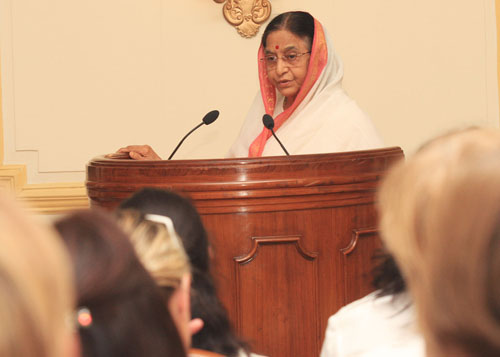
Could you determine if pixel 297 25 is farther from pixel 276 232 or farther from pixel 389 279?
pixel 389 279

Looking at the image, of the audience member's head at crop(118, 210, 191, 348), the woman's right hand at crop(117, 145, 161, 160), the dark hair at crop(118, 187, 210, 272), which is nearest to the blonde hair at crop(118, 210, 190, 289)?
the audience member's head at crop(118, 210, 191, 348)

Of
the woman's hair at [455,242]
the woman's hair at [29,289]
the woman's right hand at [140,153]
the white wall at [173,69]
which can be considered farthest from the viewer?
the white wall at [173,69]

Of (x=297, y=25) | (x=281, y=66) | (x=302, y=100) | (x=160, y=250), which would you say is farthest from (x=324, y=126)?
(x=160, y=250)

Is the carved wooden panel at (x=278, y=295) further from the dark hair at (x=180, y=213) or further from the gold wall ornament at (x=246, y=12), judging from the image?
the gold wall ornament at (x=246, y=12)

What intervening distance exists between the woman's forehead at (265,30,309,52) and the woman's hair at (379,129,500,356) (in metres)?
2.79

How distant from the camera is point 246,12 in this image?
4750 mm

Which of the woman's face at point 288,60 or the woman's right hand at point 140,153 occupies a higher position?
the woman's face at point 288,60

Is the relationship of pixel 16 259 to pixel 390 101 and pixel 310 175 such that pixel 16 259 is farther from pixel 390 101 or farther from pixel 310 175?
pixel 390 101

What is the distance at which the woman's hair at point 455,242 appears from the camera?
67 centimetres

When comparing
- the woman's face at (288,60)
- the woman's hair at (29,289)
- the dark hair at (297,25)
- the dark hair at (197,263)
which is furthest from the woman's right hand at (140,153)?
the woman's hair at (29,289)

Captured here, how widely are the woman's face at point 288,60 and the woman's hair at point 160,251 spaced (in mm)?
2533

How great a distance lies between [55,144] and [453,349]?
4274 mm

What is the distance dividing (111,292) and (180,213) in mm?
723

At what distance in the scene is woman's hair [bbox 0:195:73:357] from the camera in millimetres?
527
